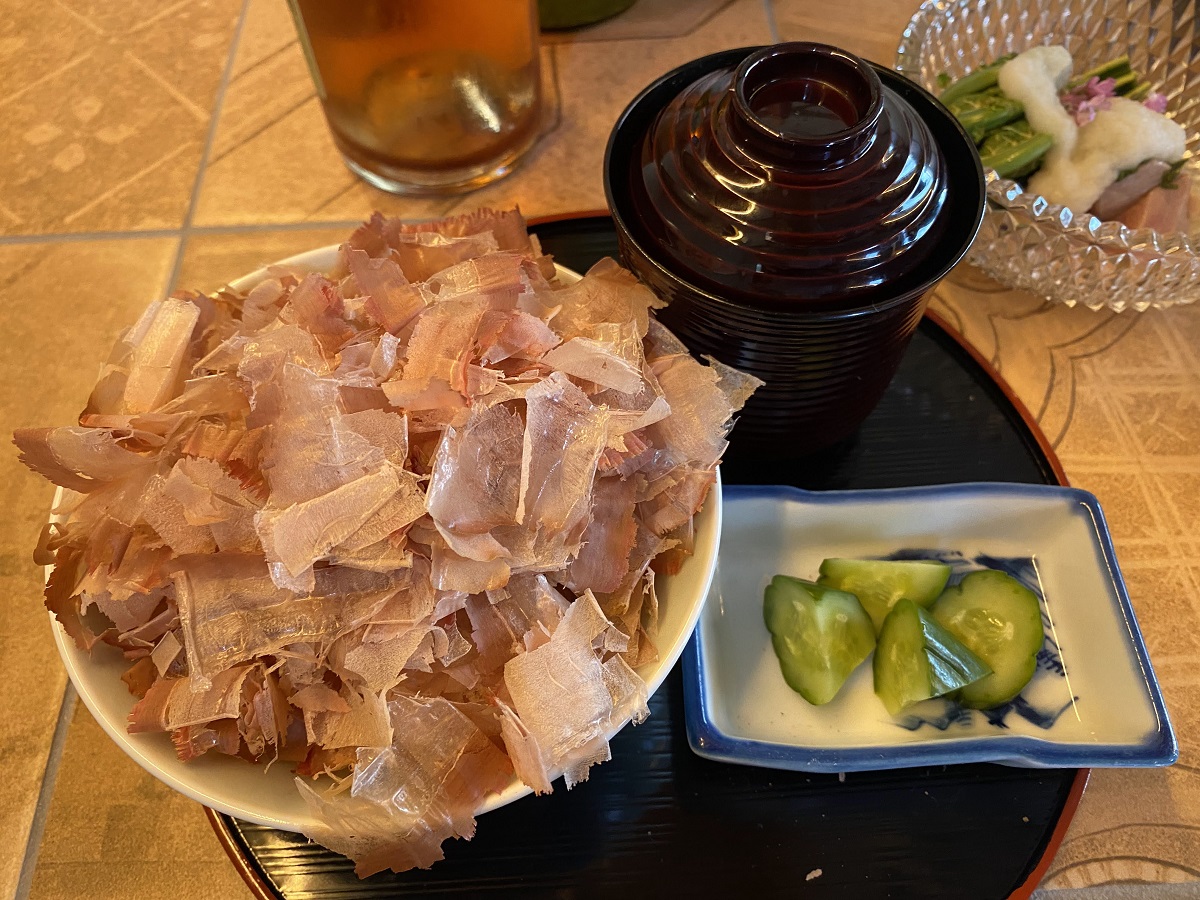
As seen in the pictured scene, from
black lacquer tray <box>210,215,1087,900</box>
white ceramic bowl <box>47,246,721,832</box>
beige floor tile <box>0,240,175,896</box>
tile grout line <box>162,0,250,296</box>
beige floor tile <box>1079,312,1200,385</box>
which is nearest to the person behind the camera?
white ceramic bowl <box>47,246,721,832</box>

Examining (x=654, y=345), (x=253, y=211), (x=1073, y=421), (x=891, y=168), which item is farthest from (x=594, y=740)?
(x=253, y=211)

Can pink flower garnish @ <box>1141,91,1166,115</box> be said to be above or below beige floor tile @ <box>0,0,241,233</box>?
below

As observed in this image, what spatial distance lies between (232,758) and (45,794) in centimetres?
30

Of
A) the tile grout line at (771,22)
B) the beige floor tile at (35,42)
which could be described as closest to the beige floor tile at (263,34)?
the beige floor tile at (35,42)

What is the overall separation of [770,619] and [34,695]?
0.67 meters

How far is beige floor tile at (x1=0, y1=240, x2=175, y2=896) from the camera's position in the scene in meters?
0.73

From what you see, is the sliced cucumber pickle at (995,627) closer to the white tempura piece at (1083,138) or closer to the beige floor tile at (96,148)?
the white tempura piece at (1083,138)

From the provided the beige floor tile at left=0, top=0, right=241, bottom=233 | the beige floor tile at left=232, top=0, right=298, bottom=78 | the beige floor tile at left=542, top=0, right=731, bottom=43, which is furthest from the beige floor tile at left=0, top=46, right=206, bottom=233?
the beige floor tile at left=542, top=0, right=731, bottom=43

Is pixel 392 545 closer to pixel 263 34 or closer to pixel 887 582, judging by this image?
pixel 887 582

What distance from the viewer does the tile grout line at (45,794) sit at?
0.67m

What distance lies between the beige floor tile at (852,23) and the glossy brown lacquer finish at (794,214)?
650 millimetres

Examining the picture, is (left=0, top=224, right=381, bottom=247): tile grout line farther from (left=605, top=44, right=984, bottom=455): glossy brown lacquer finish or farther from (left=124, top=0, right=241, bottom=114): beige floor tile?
(left=605, top=44, right=984, bottom=455): glossy brown lacquer finish

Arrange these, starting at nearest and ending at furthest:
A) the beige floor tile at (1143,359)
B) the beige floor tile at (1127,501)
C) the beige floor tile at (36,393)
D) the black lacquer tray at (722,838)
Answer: the black lacquer tray at (722,838)
the beige floor tile at (36,393)
the beige floor tile at (1127,501)
the beige floor tile at (1143,359)

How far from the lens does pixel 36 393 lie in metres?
0.95
